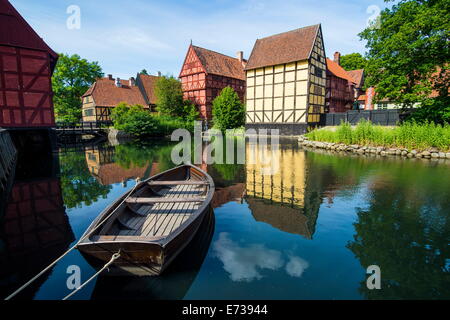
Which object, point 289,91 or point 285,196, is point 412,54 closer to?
point 289,91

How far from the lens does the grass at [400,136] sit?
46.7 feet

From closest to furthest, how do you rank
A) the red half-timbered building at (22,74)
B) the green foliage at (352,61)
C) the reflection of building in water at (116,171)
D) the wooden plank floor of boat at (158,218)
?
the wooden plank floor of boat at (158,218) < the reflection of building in water at (116,171) < the red half-timbered building at (22,74) < the green foliage at (352,61)

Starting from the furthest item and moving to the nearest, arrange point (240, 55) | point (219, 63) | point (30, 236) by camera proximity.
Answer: point (240, 55) < point (219, 63) < point (30, 236)

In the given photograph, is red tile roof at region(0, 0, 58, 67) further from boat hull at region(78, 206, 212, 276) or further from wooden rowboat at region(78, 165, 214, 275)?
boat hull at region(78, 206, 212, 276)

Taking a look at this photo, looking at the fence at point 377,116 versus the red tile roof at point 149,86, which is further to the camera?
the red tile roof at point 149,86

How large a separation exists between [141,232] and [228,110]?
26794 mm

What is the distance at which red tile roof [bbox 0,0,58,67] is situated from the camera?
48.4ft

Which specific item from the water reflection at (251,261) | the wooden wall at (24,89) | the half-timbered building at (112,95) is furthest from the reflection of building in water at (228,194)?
the half-timbered building at (112,95)

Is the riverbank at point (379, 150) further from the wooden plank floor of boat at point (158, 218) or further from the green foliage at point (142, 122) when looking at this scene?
the green foliage at point (142, 122)

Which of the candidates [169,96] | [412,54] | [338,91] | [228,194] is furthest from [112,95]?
[412,54]

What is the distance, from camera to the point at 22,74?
50.9ft

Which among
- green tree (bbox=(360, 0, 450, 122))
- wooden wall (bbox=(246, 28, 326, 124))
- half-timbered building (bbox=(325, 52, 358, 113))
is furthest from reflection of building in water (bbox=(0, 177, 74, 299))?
half-timbered building (bbox=(325, 52, 358, 113))

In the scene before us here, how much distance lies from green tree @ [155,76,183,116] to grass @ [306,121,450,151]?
74.2 feet

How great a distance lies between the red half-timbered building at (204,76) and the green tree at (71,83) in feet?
48.9
